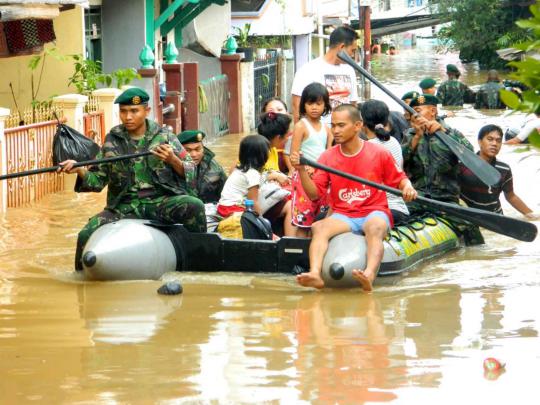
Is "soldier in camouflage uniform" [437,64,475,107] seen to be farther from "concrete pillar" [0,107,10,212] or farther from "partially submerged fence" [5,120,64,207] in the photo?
"concrete pillar" [0,107,10,212]

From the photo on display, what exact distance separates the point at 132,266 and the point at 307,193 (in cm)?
149

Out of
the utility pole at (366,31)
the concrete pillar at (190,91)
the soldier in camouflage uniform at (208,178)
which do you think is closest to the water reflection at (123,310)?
the soldier in camouflage uniform at (208,178)

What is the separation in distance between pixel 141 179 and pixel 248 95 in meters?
15.6

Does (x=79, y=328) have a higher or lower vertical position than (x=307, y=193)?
lower

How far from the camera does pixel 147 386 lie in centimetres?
678

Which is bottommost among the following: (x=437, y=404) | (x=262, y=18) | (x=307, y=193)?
(x=437, y=404)

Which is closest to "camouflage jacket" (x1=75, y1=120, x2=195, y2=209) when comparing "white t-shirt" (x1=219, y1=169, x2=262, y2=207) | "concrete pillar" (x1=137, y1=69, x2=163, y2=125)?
"white t-shirt" (x1=219, y1=169, x2=262, y2=207)

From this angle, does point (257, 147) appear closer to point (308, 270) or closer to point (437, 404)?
point (308, 270)

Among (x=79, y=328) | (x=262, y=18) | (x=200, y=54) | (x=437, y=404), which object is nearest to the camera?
(x=437, y=404)

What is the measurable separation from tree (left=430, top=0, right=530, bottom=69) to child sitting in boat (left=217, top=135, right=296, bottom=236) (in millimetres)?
37036

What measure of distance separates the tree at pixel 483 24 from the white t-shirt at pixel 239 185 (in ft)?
122

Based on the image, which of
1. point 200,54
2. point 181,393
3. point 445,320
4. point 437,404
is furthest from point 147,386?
point 200,54

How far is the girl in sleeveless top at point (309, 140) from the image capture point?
1030cm

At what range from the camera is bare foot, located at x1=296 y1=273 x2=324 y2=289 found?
30.0 feet
